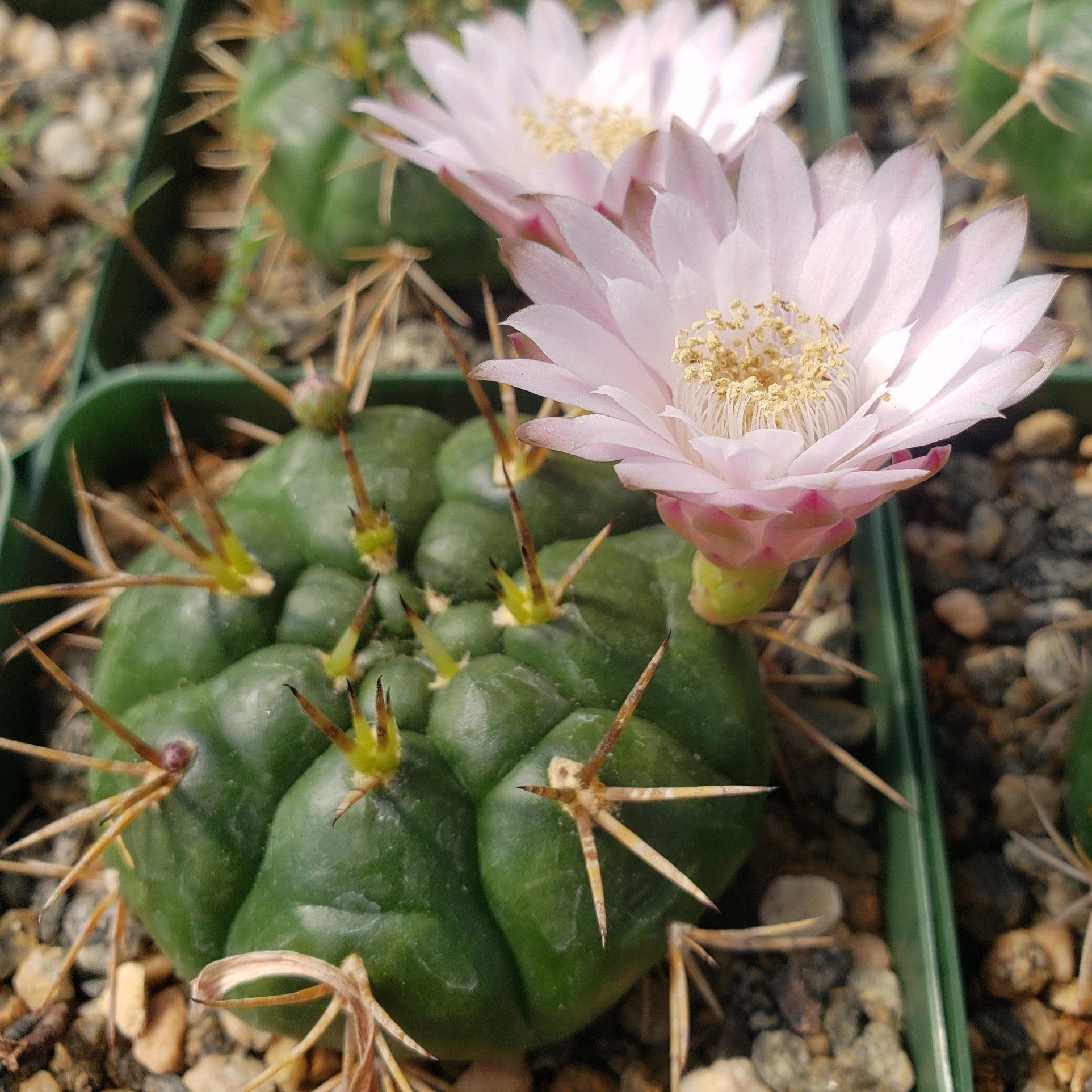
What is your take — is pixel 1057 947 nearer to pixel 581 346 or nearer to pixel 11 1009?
pixel 581 346

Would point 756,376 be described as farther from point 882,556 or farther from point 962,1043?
point 962,1043

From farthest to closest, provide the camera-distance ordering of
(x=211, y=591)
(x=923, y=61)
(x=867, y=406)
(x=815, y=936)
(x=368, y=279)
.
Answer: (x=923, y=61) < (x=368, y=279) < (x=815, y=936) < (x=211, y=591) < (x=867, y=406)

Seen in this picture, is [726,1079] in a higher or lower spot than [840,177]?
lower

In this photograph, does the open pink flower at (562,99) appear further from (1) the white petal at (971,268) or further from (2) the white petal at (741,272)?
(1) the white petal at (971,268)

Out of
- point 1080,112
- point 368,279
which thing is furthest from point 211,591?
point 1080,112

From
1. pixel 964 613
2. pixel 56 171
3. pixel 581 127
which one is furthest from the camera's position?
pixel 56 171

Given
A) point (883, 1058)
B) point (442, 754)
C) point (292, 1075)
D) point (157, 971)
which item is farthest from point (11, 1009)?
point (883, 1058)
